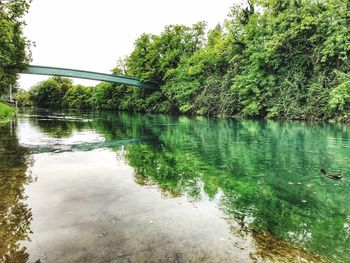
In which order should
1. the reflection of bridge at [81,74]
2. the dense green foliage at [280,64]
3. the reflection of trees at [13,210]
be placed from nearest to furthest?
the reflection of trees at [13,210], the dense green foliage at [280,64], the reflection of bridge at [81,74]

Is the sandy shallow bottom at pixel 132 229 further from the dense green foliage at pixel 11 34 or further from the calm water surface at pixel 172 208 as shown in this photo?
the dense green foliage at pixel 11 34

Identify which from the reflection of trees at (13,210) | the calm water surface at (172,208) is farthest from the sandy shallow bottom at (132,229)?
the reflection of trees at (13,210)

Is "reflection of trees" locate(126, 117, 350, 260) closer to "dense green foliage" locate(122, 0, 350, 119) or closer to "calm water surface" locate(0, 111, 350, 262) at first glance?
"calm water surface" locate(0, 111, 350, 262)

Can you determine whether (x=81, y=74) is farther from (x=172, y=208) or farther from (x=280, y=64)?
(x=172, y=208)

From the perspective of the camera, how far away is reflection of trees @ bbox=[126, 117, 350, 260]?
16.1ft

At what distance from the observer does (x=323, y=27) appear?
98.9 feet

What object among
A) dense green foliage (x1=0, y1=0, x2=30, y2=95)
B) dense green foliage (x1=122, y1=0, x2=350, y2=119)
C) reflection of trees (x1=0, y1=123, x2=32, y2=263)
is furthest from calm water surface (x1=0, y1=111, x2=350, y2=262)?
dense green foliage (x1=122, y1=0, x2=350, y2=119)

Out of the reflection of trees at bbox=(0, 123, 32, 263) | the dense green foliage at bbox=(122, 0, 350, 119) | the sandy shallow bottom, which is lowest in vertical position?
the sandy shallow bottom

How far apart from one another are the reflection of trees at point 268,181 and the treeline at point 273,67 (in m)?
17.6

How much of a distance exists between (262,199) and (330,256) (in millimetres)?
2342

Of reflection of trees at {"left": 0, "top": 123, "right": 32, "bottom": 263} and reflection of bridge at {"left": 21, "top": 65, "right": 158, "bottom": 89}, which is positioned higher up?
reflection of bridge at {"left": 21, "top": 65, "right": 158, "bottom": 89}

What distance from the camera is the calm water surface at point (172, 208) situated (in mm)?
3955

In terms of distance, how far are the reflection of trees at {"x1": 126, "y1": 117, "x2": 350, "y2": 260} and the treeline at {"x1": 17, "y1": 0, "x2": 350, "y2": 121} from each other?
17.6 m

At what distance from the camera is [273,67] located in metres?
35.0
